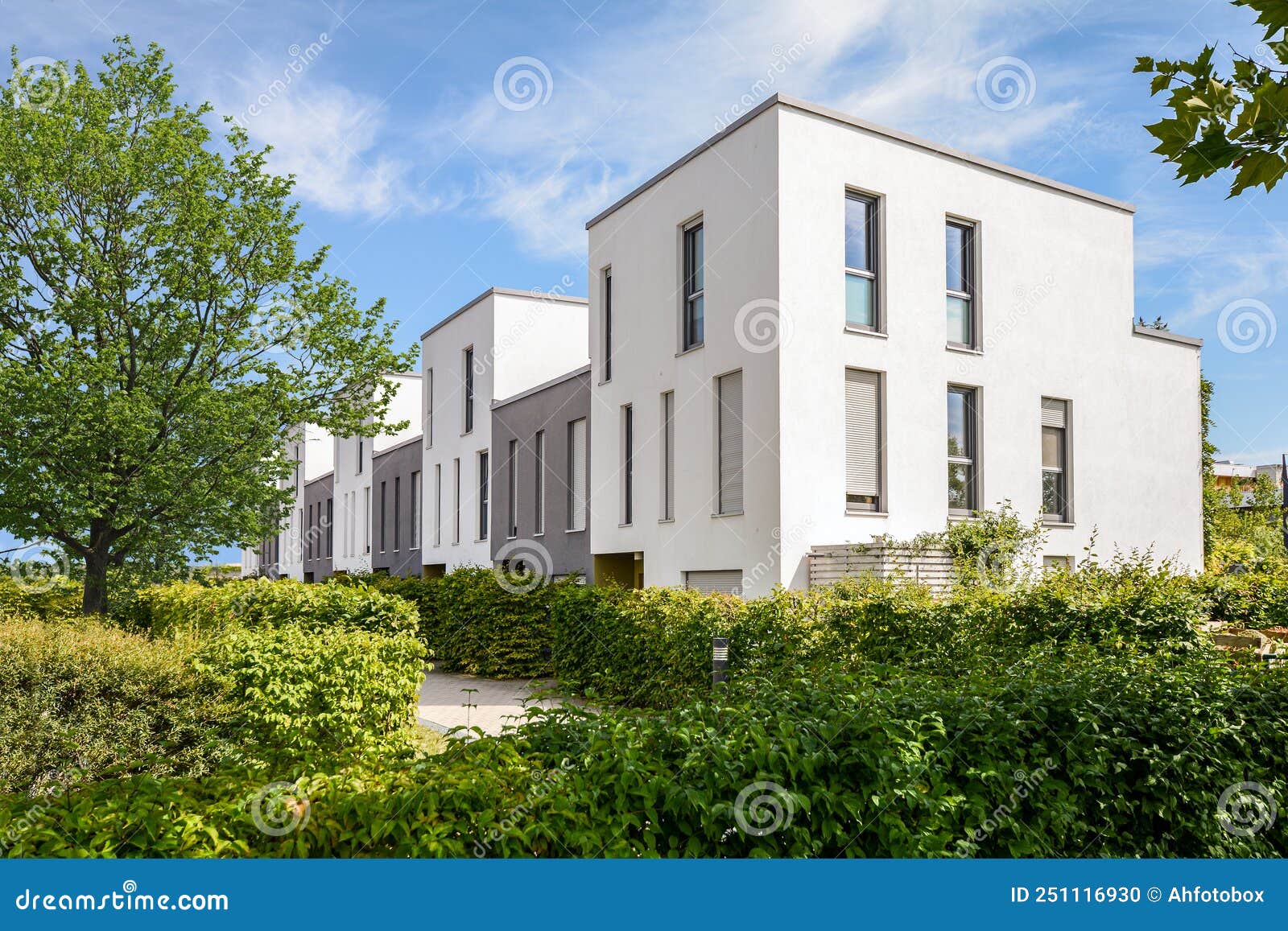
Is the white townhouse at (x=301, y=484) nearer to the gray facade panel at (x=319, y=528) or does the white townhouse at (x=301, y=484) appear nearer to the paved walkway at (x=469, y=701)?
the gray facade panel at (x=319, y=528)

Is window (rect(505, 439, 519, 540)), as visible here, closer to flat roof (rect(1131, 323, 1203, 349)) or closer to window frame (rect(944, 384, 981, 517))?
window frame (rect(944, 384, 981, 517))

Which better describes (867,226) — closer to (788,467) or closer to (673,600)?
(788,467)

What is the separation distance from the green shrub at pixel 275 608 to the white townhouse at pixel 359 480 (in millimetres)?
20347

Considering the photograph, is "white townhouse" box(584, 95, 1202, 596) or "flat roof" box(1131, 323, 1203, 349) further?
"flat roof" box(1131, 323, 1203, 349)

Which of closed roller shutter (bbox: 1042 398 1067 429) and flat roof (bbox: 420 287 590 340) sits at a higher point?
flat roof (bbox: 420 287 590 340)

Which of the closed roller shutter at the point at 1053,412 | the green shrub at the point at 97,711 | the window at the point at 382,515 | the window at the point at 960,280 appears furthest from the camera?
the window at the point at 382,515

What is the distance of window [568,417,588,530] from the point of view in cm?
2173

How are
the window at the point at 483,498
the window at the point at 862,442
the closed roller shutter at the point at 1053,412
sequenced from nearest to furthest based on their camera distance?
1. the window at the point at 862,442
2. the closed roller shutter at the point at 1053,412
3. the window at the point at 483,498

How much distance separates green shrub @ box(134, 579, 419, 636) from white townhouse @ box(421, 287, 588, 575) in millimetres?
10212

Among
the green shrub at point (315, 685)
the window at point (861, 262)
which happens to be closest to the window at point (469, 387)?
the window at point (861, 262)

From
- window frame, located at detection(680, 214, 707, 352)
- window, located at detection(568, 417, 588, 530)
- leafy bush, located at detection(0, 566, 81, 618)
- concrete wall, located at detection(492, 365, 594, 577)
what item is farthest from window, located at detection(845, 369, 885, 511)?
leafy bush, located at detection(0, 566, 81, 618)

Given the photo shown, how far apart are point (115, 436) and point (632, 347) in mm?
8850

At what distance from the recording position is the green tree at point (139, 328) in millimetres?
16031

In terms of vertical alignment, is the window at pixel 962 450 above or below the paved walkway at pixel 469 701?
above
